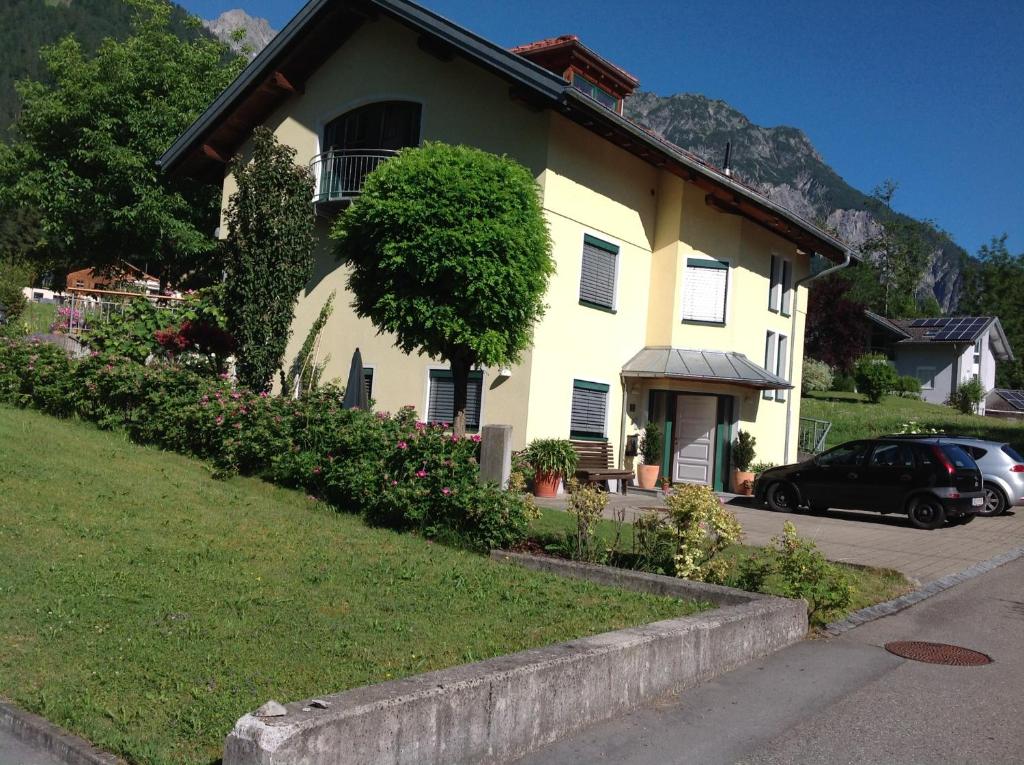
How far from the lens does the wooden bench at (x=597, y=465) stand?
739 inches

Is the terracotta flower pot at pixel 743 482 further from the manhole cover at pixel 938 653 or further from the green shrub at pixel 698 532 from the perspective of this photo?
the manhole cover at pixel 938 653

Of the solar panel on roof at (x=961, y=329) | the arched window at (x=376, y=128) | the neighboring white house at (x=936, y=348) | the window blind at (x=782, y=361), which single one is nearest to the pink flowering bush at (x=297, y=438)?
the arched window at (x=376, y=128)

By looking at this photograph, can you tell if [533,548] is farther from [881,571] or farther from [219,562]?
[881,571]

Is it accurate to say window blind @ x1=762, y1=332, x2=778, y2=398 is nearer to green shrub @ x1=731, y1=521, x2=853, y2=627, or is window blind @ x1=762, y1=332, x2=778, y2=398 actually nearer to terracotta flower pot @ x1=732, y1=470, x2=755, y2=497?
terracotta flower pot @ x1=732, y1=470, x2=755, y2=497

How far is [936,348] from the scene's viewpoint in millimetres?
61969

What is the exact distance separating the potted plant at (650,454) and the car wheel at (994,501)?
7065mm

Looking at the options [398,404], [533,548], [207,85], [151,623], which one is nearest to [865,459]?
[398,404]

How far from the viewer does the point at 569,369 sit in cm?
1864

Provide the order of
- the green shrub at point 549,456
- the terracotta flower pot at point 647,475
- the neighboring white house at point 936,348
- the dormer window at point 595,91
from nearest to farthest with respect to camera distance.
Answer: the green shrub at point 549,456
the terracotta flower pot at point 647,475
the dormer window at point 595,91
the neighboring white house at point 936,348

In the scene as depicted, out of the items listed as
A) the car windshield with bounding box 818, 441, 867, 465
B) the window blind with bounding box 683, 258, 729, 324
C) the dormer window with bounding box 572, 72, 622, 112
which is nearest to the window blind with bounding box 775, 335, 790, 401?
the window blind with bounding box 683, 258, 729, 324

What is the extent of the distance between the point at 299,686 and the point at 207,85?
34.6 meters

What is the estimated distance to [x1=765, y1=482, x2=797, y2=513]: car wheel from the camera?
19.3 metres

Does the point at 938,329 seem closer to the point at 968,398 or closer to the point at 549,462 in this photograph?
the point at 968,398

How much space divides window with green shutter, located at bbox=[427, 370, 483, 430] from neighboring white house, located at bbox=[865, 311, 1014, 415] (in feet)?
159
